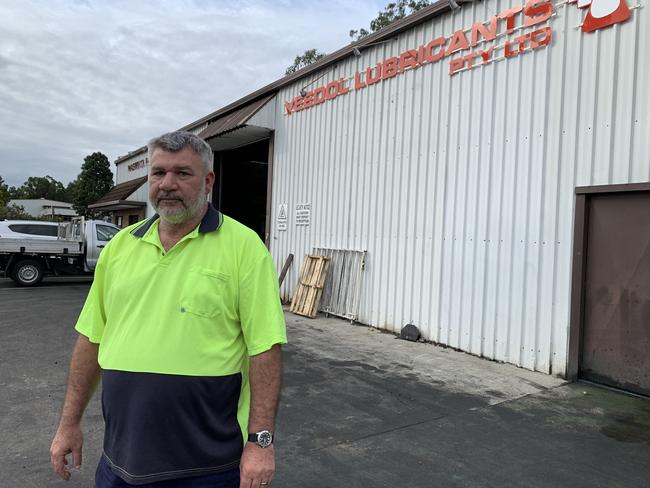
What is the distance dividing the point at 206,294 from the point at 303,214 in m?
9.33

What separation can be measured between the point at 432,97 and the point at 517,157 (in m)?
1.94

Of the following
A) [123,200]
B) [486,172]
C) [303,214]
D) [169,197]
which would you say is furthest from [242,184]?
[169,197]

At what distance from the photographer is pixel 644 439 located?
4184 millimetres

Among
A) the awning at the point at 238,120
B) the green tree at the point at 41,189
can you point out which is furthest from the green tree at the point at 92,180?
the green tree at the point at 41,189

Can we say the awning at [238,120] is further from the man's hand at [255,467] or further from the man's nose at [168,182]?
the man's hand at [255,467]

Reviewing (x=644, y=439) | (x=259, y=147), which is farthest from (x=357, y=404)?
(x=259, y=147)

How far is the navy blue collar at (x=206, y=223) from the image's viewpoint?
1896mm

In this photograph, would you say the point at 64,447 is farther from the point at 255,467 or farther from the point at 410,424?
the point at 410,424

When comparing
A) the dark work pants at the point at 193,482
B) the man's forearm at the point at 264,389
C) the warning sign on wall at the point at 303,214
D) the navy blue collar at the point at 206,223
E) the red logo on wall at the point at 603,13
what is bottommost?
the dark work pants at the point at 193,482

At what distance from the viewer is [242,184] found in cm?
1766

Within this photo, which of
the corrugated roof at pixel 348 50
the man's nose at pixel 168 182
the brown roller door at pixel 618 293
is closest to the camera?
the man's nose at pixel 168 182

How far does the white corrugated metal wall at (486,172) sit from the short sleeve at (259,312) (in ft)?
16.6

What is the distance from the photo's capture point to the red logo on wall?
18.1 feet

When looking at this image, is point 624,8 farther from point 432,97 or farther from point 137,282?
point 137,282
